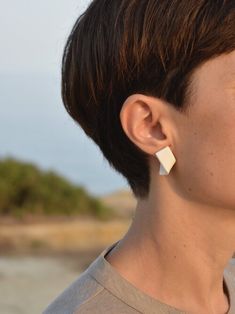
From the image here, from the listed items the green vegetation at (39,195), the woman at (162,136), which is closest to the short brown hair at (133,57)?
the woman at (162,136)

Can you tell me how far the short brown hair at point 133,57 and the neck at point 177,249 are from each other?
0.09 metres

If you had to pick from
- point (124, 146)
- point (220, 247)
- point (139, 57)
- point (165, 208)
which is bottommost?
point (220, 247)

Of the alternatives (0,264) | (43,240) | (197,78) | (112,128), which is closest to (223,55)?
(197,78)

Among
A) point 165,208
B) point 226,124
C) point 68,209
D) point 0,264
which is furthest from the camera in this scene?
point 68,209

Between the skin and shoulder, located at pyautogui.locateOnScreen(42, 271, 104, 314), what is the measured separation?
0.27 feet

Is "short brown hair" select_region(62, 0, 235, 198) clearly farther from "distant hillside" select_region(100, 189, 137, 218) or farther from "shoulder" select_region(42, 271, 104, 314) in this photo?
"distant hillside" select_region(100, 189, 137, 218)

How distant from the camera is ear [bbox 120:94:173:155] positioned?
6.82ft

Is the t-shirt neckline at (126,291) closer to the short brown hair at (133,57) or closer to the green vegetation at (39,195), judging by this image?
the short brown hair at (133,57)

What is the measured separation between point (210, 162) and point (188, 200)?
0.14m

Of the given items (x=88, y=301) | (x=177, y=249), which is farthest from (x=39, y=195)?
(x=88, y=301)

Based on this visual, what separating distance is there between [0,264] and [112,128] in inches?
363

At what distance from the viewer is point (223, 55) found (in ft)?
6.63

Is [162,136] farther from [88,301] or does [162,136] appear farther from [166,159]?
[88,301]

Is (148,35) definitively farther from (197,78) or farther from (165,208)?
(165,208)
